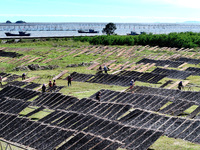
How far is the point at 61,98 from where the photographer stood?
31000 millimetres

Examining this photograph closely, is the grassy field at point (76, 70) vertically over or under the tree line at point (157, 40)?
under

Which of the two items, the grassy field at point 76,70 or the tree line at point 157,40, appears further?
the tree line at point 157,40

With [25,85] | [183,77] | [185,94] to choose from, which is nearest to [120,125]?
[185,94]

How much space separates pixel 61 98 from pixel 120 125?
9.96 meters

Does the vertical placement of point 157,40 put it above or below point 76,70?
above

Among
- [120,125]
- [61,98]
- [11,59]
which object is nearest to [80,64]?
[11,59]

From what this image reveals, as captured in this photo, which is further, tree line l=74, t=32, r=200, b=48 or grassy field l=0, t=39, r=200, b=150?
tree line l=74, t=32, r=200, b=48

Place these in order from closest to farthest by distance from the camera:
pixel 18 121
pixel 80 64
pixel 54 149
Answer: pixel 54 149
pixel 18 121
pixel 80 64

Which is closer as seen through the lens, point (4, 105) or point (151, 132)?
point (151, 132)

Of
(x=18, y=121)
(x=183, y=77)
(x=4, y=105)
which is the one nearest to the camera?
(x=18, y=121)

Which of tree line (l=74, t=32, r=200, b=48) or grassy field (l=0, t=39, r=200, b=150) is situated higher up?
tree line (l=74, t=32, r=200, b=48)

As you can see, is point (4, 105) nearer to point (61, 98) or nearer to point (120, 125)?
point (61, 98)

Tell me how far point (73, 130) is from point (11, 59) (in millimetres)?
44378

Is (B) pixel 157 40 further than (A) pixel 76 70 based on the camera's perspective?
Yes
